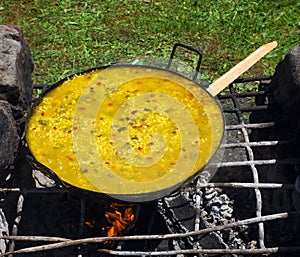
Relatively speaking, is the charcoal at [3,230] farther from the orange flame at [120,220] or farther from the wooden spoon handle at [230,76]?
the wooden spoon handle at [230,76]

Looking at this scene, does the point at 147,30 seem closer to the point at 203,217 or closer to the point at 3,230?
the point at 203,217

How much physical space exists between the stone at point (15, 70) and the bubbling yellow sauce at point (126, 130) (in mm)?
256

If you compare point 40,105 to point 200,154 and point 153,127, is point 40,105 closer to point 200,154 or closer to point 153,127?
point 153,127

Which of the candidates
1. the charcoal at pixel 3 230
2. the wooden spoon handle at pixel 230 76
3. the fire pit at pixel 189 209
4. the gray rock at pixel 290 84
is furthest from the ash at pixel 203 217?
the charcoal at pixel 3 230

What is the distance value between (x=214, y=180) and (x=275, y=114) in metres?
0.66

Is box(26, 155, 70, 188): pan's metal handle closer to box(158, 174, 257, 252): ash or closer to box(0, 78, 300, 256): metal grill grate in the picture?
box(0, 78, 300, 256): metal grill grate

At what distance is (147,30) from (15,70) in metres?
2.54

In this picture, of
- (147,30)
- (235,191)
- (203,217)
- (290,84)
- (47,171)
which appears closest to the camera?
(47,171)

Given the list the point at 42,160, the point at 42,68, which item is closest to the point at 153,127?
the point at 42,160

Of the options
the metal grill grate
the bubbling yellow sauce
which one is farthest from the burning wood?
the bubbling yellow sauce

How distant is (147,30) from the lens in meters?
5.57

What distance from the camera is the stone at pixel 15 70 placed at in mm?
3186

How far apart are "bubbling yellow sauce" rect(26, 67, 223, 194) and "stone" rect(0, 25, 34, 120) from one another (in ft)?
0.84

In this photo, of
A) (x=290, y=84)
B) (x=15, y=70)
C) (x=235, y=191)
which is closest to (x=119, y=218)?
(x=235, y=191)
